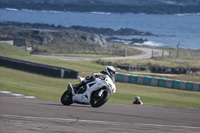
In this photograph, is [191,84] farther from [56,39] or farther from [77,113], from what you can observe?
[56,39]

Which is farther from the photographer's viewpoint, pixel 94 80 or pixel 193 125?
pixel 94 80

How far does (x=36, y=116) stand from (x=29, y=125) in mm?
1330

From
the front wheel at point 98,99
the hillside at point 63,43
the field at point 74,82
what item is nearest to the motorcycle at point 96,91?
the front wheel at point 98,99

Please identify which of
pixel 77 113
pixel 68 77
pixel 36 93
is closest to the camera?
pixel 77 113

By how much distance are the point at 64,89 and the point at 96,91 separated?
48.9 ft

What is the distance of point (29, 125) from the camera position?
848cm

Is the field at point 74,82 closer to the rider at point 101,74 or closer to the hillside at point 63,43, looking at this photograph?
the rider at point 101,74

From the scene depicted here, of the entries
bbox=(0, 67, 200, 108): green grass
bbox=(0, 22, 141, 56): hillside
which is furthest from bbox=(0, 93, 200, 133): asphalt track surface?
bbox=(0, 22, 141, 56): hillside

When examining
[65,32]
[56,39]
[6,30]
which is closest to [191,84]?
[56,39]

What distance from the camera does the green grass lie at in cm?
2284

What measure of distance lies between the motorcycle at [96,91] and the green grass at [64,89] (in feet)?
27.3

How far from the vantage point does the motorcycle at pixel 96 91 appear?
12.4 m

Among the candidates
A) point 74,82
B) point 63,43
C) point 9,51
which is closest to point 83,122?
point 74,82

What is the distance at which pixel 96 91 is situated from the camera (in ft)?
41.4
